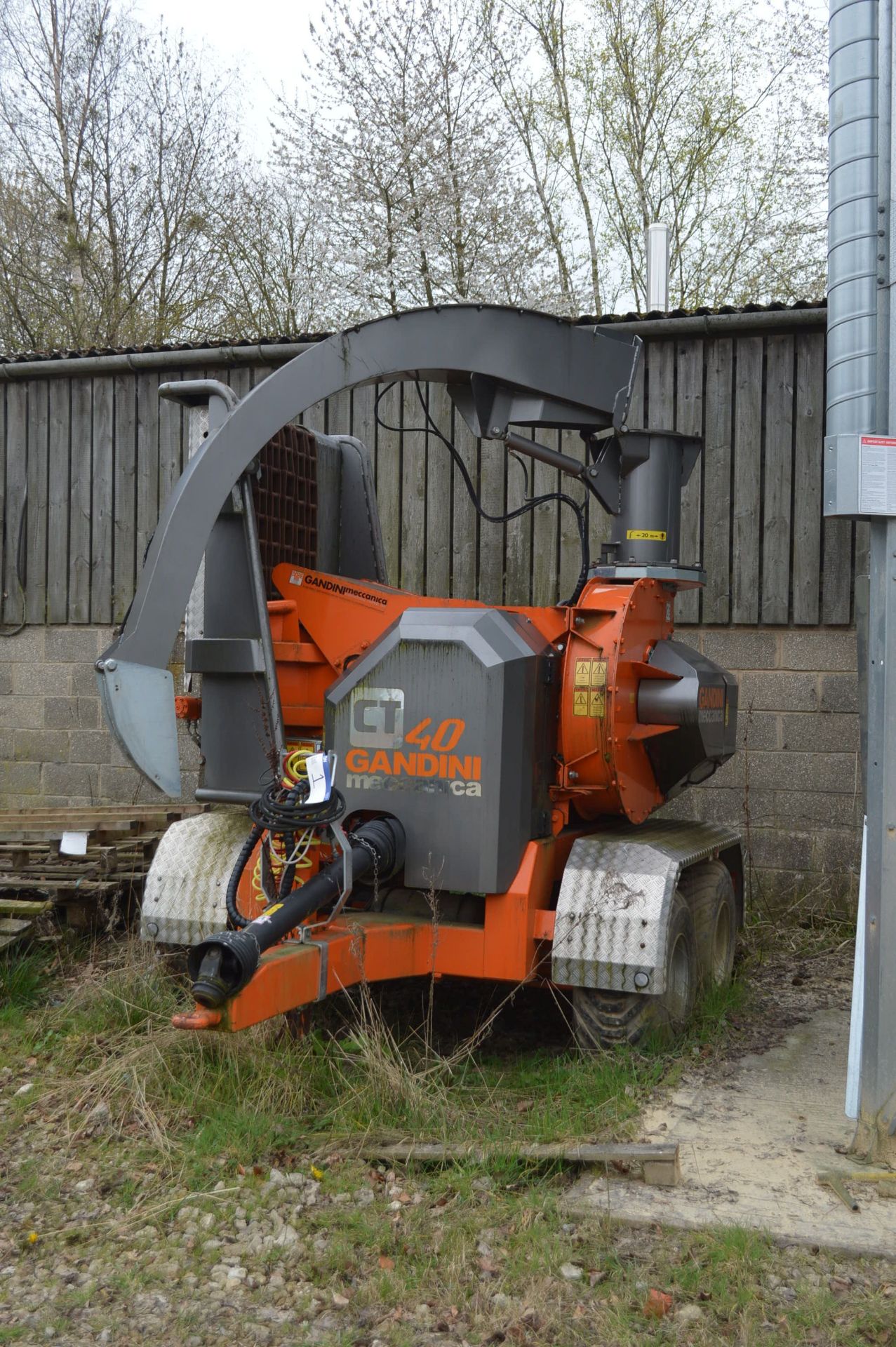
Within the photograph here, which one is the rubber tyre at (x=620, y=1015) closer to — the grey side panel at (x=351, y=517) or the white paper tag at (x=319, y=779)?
the white paper tag at (x=319, y=779)

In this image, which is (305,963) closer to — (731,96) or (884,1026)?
(884,1026)

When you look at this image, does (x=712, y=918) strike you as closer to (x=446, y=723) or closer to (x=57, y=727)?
(x=446, y=723)

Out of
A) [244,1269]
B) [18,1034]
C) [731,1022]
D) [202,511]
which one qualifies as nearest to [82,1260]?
[244,1269]

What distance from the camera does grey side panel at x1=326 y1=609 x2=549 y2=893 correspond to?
470 centimetres

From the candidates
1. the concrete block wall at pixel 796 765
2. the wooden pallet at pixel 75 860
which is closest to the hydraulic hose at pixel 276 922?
the wooden pallet at pixel 75 860

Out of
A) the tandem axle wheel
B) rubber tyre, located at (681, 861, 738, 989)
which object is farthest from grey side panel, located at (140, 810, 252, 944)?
rubber tyre, located at (681, 861, 738, 989)

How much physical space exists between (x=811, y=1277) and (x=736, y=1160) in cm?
69

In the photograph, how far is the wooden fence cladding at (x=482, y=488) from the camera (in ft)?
25.1

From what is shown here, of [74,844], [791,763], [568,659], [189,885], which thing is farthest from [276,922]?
[791,763]

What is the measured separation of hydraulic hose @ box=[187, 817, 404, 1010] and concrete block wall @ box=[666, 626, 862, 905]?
3381mm

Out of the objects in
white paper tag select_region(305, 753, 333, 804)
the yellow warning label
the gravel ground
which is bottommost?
the gravel ground

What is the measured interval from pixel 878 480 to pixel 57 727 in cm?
669

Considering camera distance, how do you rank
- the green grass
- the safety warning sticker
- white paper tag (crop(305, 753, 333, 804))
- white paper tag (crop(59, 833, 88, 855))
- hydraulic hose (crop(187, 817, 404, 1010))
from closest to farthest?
hydraulic hose (crop(187, 817, 404, 1010)) → white paper tag (crop(305, 753, 333, 804)) → the safety warning sticker → the green grass → white paper tag (crop(59, 833, 88, 855))

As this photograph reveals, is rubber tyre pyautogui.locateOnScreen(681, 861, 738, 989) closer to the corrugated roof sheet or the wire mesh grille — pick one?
the wire mesh grille
